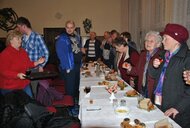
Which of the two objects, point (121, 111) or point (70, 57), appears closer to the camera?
point (121, 111)

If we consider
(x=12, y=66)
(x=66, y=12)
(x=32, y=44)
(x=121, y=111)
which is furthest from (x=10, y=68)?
(x=66, y=12)

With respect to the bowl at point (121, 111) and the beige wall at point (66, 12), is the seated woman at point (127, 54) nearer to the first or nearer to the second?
the bowl at point (121, 111)

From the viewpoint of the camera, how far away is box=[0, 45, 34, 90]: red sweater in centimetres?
274

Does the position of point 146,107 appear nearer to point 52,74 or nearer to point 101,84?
point 101,84

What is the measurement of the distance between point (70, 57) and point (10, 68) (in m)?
1.38

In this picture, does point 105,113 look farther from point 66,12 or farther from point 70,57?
point 66,12

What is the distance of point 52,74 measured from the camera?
3.03 metres

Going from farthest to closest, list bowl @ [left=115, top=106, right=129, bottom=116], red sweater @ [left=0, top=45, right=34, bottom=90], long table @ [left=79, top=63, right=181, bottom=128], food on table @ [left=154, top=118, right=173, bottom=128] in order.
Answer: red sweater @ [left=0, top=45, right=34, bottom=90] → bowl @ [left=115, top=106, right=129, bottom=116] → long table @ [left=79, top=63, right=181, bottom=128] → food on table @ [left=154, top=118, right=173, bottom=128]

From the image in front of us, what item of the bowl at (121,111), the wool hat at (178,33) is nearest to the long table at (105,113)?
the bowl at (121,111)

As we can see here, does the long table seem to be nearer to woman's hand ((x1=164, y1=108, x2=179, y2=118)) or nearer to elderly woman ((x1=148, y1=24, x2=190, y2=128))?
woman's hand ((x1=164, y1=108, x2=179, y2=118))

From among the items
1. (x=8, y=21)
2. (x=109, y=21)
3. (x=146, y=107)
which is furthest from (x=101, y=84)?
(x=8, y=21)

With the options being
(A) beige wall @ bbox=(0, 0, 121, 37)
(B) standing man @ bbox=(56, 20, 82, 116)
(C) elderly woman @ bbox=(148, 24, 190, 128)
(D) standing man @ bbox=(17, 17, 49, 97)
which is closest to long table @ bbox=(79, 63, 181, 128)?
(C) elderly woman @ bbox=(148, 24, 190, 128)

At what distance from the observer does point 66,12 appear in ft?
26.9

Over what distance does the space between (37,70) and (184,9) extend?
8.46ft
